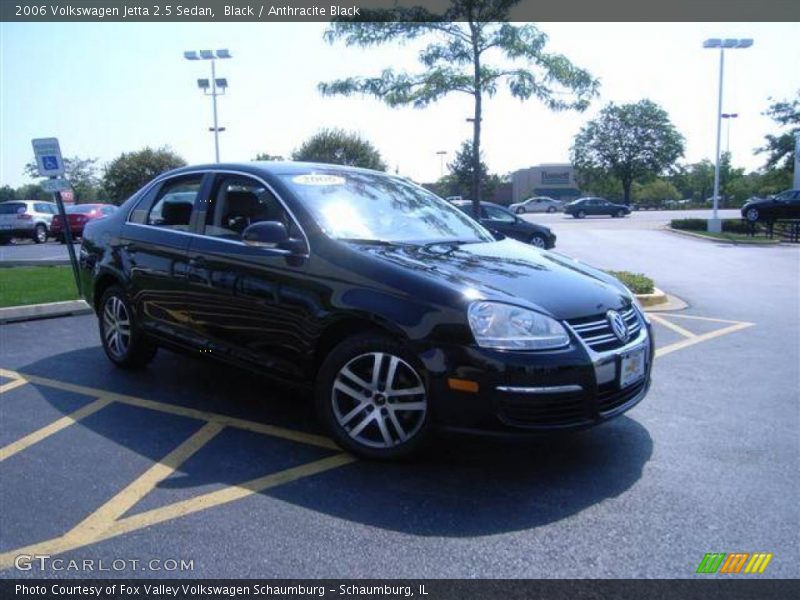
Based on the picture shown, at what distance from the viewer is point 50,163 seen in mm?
9312

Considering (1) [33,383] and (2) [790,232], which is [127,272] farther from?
(2) [790,232]

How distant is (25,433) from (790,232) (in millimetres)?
26418

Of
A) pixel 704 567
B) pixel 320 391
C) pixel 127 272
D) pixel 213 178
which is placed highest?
pixel 213 178

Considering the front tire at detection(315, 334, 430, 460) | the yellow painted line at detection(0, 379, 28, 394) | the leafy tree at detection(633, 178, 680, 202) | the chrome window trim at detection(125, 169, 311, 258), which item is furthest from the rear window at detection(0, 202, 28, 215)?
the leafy tree at detection(633, 178, 680, 202)

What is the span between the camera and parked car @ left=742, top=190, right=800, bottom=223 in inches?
1161

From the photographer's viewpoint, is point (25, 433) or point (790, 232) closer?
point (25, 433)

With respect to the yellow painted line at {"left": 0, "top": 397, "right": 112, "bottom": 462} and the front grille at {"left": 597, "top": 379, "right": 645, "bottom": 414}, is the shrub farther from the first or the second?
the yellow painted line at {"left": 0, "top": 397, "right": 112, "bottom": 462}

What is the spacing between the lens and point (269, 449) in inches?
154

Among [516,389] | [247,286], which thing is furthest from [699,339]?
[247,286]

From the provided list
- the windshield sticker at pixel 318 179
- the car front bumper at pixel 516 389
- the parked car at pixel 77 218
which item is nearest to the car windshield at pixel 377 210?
the windshield sticker at pixel 318 179

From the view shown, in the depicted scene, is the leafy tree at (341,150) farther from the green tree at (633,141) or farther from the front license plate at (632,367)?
the front license plate at (632,367)

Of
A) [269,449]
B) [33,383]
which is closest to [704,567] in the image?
[269,449]

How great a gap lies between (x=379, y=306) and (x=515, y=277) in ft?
2.61

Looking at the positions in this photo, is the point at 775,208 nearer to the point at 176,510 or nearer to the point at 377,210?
the point at 377,210
